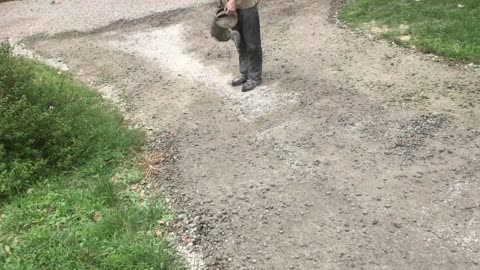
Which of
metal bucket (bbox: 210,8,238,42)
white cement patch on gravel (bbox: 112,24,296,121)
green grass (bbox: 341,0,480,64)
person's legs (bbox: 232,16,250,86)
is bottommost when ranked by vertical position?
white cement patch on gravel (bbox: 112,24,296,121)

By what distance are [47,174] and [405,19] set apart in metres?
5.81

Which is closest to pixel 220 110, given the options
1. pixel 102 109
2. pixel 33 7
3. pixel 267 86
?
pixel 267 86

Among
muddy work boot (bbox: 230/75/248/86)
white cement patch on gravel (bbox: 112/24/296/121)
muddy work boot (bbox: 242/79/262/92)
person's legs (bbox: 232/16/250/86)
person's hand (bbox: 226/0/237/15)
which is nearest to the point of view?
person's hand (bbox: 226/0/237/15)

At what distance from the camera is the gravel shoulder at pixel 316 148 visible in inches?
153

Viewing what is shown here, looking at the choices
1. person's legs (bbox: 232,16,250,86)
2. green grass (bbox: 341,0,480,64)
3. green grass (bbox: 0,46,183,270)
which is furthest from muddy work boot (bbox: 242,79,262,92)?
green grass (bbox: 341,0,480,64)

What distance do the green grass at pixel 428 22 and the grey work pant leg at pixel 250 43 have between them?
7.41 feet

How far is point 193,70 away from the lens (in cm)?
757

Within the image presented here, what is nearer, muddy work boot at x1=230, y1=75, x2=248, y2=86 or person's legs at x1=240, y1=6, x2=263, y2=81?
person's legs at x1=240, y1=6, x2=263, y2=81

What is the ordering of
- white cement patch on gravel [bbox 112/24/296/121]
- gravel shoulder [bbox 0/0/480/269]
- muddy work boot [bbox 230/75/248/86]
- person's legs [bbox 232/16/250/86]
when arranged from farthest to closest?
muddy work boot [bbox 230/75/248/86] → person's legs [bbox 232/16/250/86] → white cement patch on gravel [bbox 112/24/296/121] → gravel shoulder [bbox 0/0/480/269]

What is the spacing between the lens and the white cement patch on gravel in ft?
20.2

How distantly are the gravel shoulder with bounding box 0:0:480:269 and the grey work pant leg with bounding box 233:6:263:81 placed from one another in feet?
0.88

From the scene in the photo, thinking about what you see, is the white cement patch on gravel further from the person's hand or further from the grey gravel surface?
the grey gravel surface

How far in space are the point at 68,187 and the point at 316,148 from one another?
8.05 ft

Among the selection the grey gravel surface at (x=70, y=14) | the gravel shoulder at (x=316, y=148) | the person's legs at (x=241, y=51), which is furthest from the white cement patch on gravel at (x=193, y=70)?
the grey gravel surface at (x=70, y=14)
